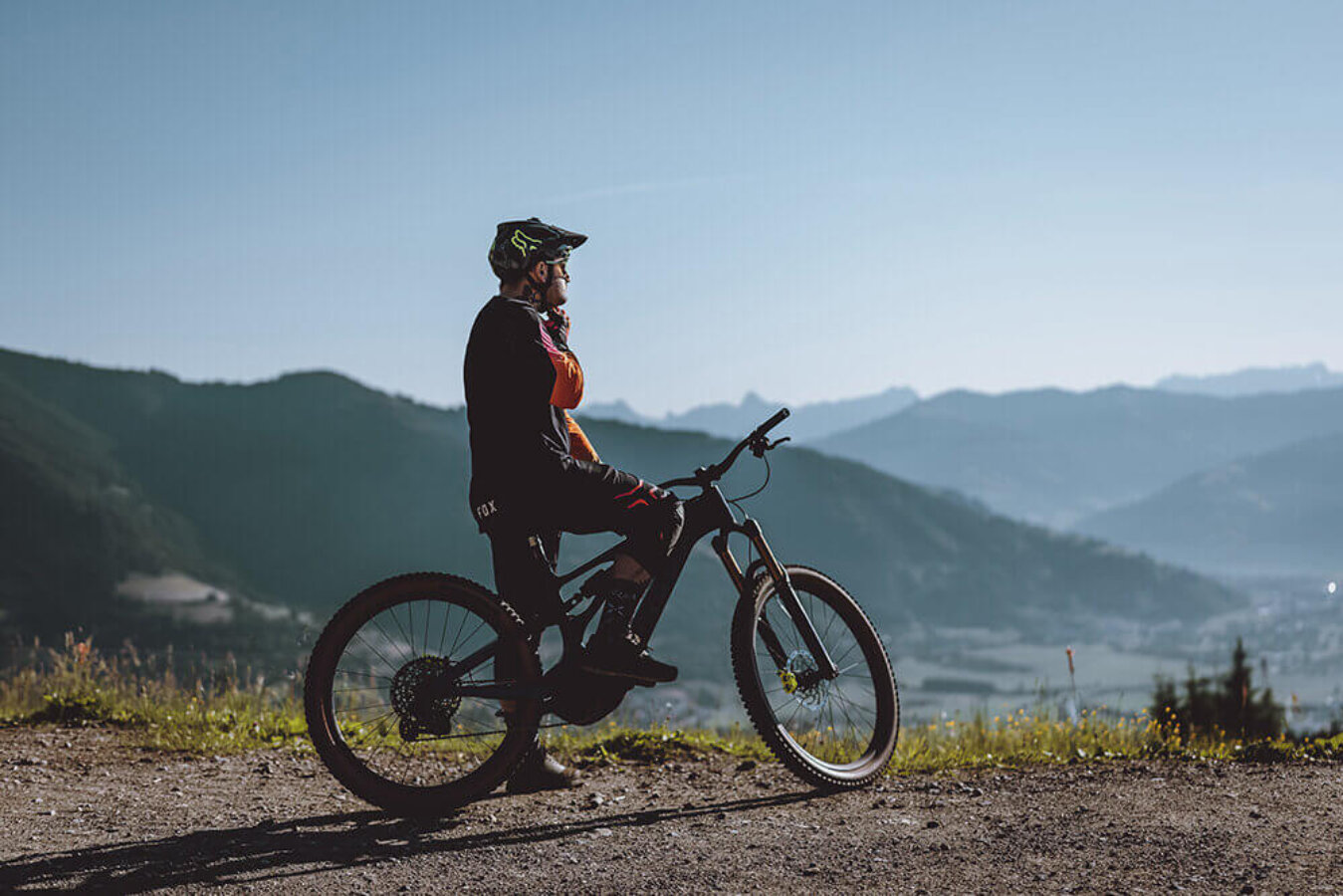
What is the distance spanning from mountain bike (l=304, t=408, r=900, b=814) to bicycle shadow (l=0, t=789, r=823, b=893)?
228 mm

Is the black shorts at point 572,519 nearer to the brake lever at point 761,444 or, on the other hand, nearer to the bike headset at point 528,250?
the brake lever at point 761,444

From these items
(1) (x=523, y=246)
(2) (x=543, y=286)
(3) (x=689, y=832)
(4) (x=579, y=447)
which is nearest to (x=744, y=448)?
(4) (x=579, y=447)

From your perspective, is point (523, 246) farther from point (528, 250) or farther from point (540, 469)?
point (540, 469)

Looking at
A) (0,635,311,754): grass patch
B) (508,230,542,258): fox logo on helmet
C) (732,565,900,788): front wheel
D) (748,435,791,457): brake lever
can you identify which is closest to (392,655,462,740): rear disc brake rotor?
(732,565,900,788): front wheel

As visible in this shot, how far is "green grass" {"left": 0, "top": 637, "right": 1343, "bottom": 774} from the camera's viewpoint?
6215 millimetres

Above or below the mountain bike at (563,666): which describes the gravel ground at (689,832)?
below

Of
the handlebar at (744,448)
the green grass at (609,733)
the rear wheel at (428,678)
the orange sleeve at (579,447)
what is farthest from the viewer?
the green grass at (609,733)

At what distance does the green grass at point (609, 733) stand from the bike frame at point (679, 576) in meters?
0.92

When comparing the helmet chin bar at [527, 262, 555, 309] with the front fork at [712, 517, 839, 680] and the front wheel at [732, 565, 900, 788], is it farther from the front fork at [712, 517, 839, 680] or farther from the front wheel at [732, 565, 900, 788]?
the front wheel at [732, 565, 900, 788]

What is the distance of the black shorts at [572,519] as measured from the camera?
4.71m

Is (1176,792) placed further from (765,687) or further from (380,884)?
(380,884)

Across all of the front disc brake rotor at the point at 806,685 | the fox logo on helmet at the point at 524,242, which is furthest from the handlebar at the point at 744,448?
the fox logo on helmet at the point at 524,242

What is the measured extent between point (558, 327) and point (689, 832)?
7.95 ft

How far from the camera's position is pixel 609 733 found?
6.69 metres
